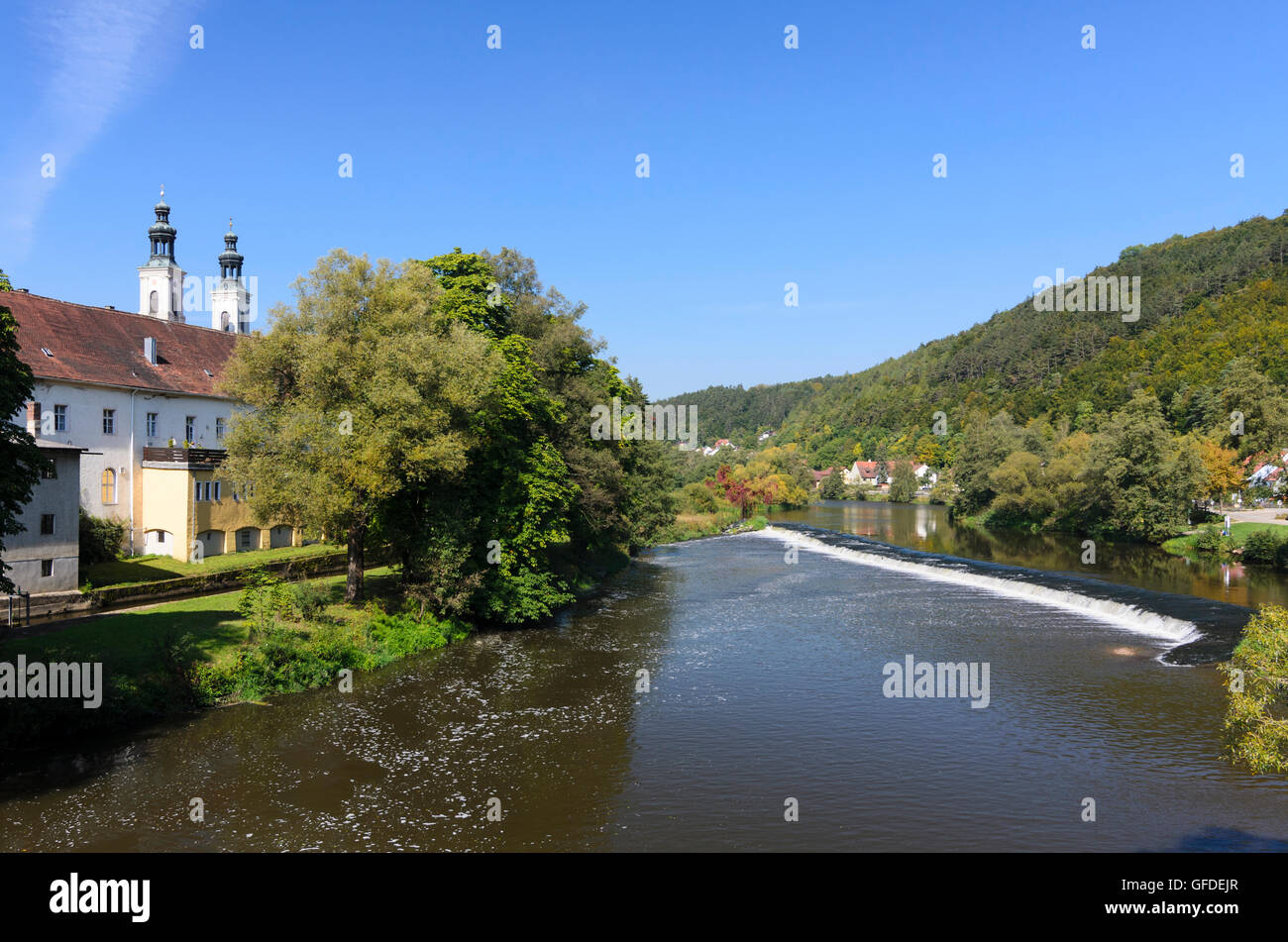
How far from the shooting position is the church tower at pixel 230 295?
244 ft

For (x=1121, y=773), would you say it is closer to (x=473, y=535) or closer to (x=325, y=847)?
(x=325, y=847)

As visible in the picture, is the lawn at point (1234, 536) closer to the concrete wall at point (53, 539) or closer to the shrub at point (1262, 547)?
the shrub at point (1262, 547)

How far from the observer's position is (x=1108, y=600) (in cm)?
3538

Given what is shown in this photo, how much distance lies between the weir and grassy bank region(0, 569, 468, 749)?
87.4 feet

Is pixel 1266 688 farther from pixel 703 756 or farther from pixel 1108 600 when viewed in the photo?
pixel 1108 600

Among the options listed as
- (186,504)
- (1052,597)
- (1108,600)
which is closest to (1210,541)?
(1052,597)

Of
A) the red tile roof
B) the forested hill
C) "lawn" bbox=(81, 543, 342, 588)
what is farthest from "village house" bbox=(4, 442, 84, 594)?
the forested hill

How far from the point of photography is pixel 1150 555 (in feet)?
176

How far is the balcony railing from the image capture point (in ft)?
123

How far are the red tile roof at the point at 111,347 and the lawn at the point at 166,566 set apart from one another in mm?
9034

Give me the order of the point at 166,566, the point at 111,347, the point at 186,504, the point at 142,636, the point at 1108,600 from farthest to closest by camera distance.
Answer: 1. the point at 111,347
2. the point at 186,504
3. the point at 166,566
4. the point at 1108,600
5. the point at 142,636

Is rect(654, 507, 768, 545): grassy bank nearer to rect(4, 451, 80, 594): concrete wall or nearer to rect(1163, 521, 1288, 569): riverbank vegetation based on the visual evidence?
rect(1163, 521, 1288, 569): riverbank vegetation

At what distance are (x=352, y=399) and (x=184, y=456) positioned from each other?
15.2 meters
